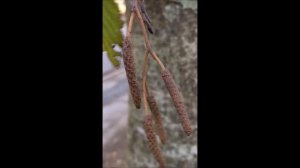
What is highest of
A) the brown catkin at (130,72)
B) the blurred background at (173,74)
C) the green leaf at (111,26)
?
the blurred background at (173,74)

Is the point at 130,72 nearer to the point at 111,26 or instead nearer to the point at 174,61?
the point at 111,26

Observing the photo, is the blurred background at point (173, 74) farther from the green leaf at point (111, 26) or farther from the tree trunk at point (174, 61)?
the green leaf at point (111, 26)

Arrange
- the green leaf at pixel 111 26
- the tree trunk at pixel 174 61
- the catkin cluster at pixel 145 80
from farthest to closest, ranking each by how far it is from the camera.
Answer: the tree trunk at pixel 174 61
the green leaf at pixel 111 26
the catkin cluster at pixel 145 80

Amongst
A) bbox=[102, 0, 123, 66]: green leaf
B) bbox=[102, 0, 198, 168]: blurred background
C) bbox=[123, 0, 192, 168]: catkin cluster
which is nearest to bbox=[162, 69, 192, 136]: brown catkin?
bbox=[123, 0, 192, 168]: catkin cluster

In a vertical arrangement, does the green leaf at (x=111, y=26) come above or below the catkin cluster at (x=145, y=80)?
above

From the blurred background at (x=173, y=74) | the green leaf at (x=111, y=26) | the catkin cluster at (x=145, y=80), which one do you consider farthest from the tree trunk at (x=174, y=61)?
the catkin cluster at (x=145, y=80)

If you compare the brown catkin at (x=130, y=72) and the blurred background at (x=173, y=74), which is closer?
the brown catkin at (x=130, y=72)

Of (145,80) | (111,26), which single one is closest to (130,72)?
(145,80)
